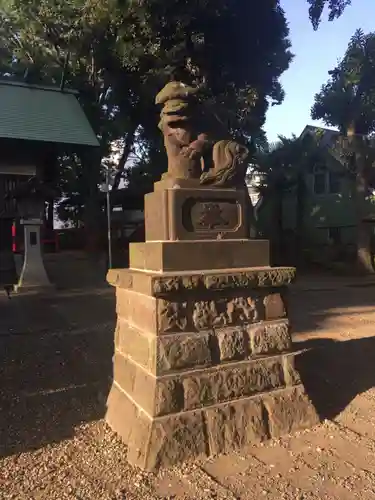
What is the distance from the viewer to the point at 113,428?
3355 mm

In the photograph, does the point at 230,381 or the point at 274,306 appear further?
the point at 274,306

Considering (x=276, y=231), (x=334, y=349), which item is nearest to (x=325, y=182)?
(x=276, y=231)

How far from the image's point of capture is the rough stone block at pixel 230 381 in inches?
117

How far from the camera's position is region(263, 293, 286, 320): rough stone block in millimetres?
3303

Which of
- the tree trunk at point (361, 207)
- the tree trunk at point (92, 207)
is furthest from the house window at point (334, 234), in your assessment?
the tree trunk at point (92, 207)

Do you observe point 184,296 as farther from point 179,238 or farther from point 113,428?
point 113,428

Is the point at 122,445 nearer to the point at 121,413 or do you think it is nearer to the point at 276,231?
the point at 121,413

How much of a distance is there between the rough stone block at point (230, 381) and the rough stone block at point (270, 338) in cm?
8

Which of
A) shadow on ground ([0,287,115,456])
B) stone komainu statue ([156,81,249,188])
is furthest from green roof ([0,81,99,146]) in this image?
stone komainu statue ([156,81,249,188])

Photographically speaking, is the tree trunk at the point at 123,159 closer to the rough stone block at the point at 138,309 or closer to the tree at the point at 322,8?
the tree at the point at 322,8

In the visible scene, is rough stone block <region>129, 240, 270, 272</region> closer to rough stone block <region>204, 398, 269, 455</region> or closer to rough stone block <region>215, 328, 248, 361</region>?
rough stone block <region>215, 328, 248, 361</region>

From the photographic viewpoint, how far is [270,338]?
10.8ft

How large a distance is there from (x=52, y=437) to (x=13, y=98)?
1491cm

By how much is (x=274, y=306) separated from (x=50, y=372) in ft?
8.92
